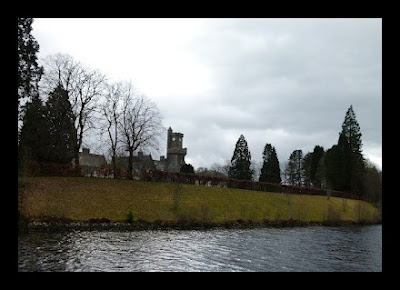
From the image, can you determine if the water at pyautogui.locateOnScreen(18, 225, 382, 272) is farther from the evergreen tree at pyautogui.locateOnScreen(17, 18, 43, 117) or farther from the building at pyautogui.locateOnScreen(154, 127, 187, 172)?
the building at pyautogui.locateOnScreen(154, 127, 187, 172)

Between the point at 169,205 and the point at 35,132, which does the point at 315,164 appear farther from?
the point at 35,132

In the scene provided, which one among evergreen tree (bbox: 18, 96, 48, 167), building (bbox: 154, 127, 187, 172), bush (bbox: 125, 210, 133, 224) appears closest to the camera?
bush (bbox: 125, 210, 133, 224)

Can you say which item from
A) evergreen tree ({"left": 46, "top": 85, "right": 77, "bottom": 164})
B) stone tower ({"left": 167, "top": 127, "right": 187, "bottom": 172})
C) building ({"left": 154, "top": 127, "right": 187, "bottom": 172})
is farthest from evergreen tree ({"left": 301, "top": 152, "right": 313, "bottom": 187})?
stone tower ({"left": 167, "top": 127, "right": 187, "bottom": 172})

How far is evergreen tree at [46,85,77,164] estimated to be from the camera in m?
41.4

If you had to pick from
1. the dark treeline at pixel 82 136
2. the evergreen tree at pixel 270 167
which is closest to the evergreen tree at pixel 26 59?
the dark treeline at pixel 82 136

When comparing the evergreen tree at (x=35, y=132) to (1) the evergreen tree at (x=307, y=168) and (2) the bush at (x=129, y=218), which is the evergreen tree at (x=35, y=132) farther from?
(1) the evergreen tree at (x=307, y=168)

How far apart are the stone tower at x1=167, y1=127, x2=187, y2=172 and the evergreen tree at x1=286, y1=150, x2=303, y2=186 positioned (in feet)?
83.9

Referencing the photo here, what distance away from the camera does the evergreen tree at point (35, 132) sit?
34.1 metres

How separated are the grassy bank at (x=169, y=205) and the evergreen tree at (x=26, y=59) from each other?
250 inches

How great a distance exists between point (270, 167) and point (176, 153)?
79.8 feet

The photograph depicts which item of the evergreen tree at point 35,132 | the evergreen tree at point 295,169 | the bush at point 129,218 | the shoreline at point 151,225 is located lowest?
the shoreline at point 151,225
